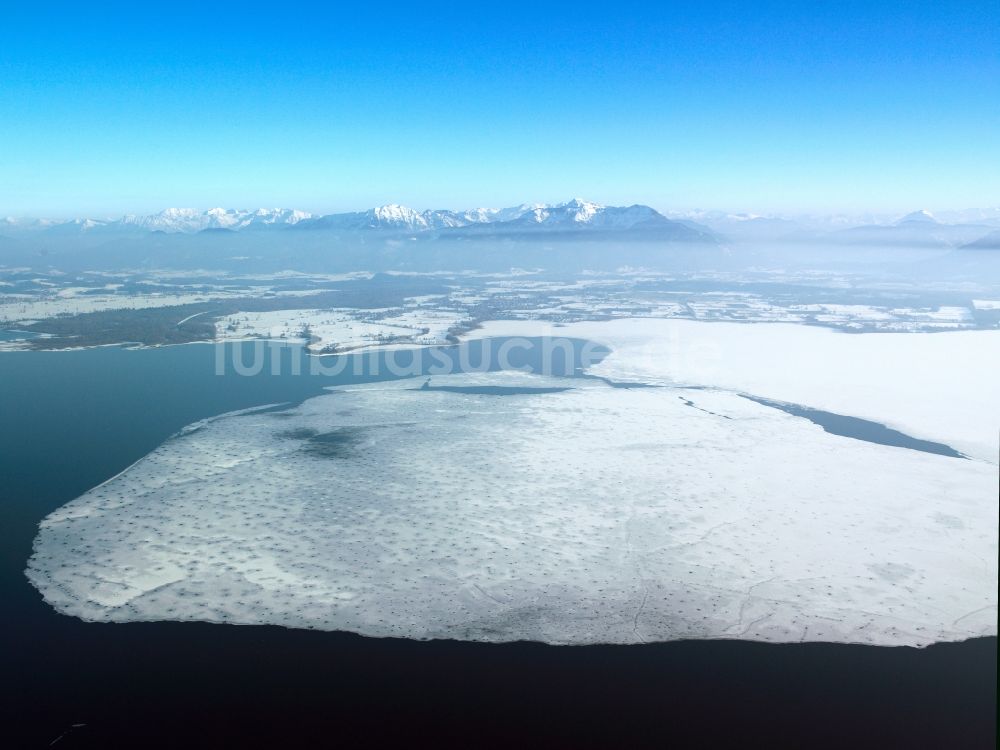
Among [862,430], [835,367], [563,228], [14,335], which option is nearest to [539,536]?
[862,430]

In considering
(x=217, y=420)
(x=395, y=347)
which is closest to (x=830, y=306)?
(x=395, y=347)

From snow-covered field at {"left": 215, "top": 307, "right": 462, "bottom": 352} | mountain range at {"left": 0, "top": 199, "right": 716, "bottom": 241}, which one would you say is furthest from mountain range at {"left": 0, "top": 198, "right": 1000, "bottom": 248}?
snow-covered field at {"left": 215, "top": 307, "right": 462, "bottom": 352}

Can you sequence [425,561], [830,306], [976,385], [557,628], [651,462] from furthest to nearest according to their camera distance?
[830,306] < [976,385] < [651,462] < [425,561] < [557,628]

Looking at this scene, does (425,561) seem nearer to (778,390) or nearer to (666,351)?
(778,390)

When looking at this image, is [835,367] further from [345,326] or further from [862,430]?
[345,326]

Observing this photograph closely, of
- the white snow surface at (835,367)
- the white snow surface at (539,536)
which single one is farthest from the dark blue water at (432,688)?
the white snow surface at (835,367)
